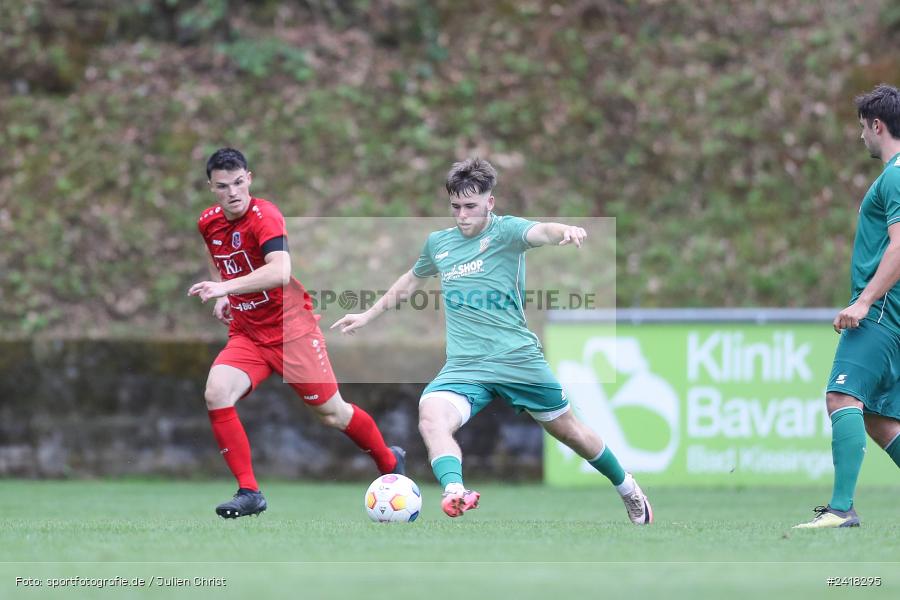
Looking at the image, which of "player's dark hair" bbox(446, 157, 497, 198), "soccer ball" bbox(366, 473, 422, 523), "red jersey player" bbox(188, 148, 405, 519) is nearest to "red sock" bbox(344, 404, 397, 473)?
"red jersey player" bbox(188, 148, 405, 519)

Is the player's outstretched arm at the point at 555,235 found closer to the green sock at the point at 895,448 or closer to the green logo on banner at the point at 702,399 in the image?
the green sock at the point at 895,448

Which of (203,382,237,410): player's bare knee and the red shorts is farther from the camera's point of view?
the red shorts

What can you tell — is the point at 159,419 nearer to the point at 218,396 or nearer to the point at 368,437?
the point at 368,437

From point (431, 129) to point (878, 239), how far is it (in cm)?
859

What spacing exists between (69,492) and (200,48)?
6820 millimetres

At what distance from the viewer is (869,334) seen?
6.14m

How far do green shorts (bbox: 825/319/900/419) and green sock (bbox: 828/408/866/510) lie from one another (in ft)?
0.38

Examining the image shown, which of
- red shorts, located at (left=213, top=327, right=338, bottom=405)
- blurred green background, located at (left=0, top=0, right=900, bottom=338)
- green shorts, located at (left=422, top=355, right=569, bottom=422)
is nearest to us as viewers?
green shorts, located at (left=422, top=355, right=569, bottom=422)

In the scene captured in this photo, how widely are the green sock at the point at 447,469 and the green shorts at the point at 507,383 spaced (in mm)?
384

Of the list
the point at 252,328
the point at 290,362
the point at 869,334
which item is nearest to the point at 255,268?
the point at 252,328

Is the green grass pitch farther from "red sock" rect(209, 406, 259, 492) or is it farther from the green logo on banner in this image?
the green logo on banner

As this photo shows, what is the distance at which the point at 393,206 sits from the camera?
13.6 meters

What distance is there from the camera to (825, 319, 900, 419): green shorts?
6.11 meters

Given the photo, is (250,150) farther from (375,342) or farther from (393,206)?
(375,342)
